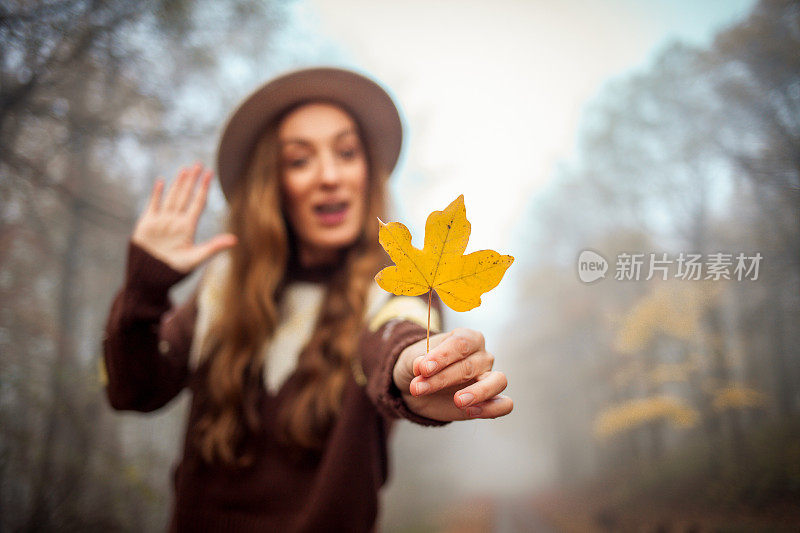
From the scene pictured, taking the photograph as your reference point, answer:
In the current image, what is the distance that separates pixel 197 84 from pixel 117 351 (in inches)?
115

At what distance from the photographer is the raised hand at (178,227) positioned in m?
1.04

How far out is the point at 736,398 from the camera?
8.24ft

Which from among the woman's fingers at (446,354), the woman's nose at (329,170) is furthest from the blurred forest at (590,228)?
the woman's fingers at (446,354)

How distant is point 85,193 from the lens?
9.49 feet

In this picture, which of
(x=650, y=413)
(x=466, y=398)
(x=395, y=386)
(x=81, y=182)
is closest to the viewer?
(x=466, y=398)

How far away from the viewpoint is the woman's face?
1.05 m

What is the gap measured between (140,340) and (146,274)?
8.1 inches

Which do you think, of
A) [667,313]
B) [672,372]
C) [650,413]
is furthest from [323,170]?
[650,413]

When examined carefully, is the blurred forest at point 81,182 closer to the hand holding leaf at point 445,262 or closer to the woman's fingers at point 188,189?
the woman's fingers at point 188,189

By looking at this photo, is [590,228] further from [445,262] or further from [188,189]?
[445,262]

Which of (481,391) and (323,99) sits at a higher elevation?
(323,99)

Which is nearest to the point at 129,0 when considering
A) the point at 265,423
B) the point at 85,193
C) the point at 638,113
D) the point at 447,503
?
the point at 85,193

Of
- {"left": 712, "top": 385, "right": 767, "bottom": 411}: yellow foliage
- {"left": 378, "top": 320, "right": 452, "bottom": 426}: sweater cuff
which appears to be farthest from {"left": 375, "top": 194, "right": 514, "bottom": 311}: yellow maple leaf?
{"left": 712, "top": 385, "right": 767, "bottom": 411}: yellow foliage

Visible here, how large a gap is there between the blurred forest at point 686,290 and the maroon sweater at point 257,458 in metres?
1.02
